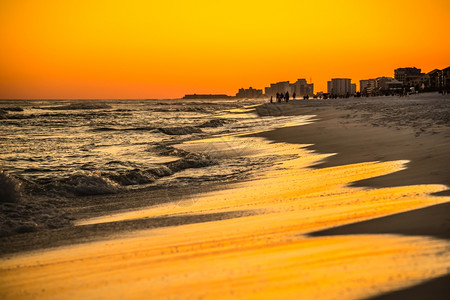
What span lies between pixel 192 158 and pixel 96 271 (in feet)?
29.8

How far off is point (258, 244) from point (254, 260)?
1.60 feet

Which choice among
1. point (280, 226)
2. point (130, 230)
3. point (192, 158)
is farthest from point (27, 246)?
point (192, 158)

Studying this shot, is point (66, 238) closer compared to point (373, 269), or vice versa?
point (373, 269)

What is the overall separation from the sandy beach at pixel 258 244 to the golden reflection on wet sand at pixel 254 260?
0.4 inches

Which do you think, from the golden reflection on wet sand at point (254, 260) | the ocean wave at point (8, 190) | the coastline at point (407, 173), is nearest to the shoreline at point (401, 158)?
the coastline at point (407, 173)

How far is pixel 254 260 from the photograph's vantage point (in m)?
3.56

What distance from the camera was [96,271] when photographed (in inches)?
143

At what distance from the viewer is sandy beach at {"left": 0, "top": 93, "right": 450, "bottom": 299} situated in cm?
299

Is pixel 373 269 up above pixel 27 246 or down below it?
above

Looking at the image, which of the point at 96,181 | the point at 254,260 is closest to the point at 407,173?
the point at 254,260

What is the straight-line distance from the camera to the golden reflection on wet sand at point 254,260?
296cm

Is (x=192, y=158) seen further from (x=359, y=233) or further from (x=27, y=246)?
(x=359, y=233)

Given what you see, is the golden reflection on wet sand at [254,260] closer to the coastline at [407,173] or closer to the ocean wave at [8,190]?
the coastline at [407,173]

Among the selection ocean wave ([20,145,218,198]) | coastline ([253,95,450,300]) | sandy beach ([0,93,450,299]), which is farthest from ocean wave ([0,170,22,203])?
coastline ([253,95,450,300])
